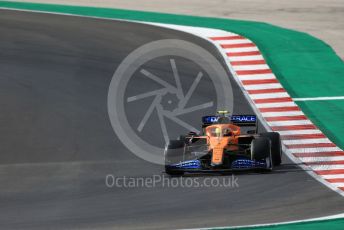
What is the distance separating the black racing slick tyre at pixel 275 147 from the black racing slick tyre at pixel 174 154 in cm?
174

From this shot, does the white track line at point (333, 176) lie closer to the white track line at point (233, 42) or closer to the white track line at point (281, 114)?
the white track line at point (281, 114)

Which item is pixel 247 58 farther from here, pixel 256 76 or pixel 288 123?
pixel 288 123

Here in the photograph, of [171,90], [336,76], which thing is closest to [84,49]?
[171,90]

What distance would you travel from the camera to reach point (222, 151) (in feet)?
64.0

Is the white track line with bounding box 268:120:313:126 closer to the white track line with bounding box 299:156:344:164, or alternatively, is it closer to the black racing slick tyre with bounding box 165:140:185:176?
the white track line with bounding box 299:156:344:164

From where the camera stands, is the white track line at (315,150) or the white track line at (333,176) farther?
the white track line at (315,150)

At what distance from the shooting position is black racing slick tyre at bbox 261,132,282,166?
20.1m

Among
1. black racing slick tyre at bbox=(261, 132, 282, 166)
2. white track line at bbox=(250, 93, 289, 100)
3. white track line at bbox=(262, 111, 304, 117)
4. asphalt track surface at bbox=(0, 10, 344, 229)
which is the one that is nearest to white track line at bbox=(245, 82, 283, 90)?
asphalt track surface at bbox=(0, 10, 344, 229)

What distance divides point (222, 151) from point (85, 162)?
3.08 meters

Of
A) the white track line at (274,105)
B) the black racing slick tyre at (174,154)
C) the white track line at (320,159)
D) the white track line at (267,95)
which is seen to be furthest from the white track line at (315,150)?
the white track line at (267,95)

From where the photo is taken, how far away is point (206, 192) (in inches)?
714

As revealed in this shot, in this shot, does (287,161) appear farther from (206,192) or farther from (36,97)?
(36,97)

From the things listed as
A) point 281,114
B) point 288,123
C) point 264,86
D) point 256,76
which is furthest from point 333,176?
point 256,76

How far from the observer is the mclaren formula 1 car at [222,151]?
19.5 meters
